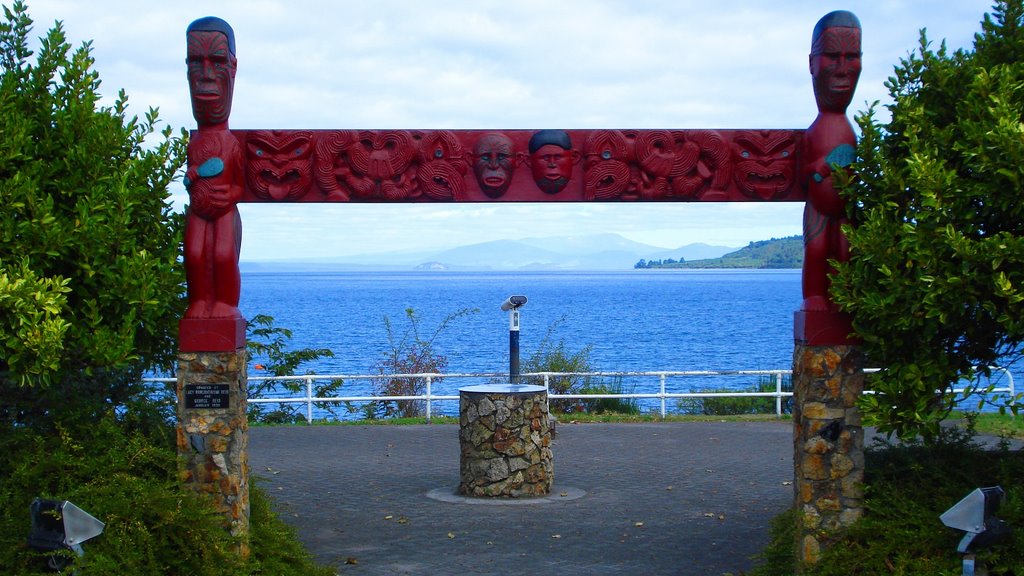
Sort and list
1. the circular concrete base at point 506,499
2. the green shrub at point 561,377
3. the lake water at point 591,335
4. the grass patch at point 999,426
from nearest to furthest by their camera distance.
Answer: the circular concrete base at point 506,499 < the grass patch at point 999,426 < the green shrub at point 561,377 < the lake water at point 591,335

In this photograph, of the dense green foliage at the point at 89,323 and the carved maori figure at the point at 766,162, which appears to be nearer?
the dense green foliage at the point at 89,323

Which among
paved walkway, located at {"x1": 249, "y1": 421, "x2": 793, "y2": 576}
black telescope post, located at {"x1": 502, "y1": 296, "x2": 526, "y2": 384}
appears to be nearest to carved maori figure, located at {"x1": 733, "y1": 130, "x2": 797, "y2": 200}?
paved walkway, located at {"x1": 249, "y1": 421, "x2": 793, "y2": 576}

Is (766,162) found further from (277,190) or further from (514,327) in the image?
(514,327)

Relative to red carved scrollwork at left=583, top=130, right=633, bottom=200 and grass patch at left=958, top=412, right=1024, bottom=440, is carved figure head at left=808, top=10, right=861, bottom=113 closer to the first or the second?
red carved scrollwork at left=583, top=130, right=633, bottom=200

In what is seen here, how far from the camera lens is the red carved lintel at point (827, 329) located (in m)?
7.16

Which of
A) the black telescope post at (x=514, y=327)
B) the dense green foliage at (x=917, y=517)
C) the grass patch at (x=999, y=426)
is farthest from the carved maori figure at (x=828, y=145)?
the grass patch at (x=999, y=426)

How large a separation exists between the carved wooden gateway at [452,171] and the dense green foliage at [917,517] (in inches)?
18.3

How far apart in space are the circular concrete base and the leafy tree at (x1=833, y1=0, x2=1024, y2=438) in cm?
455

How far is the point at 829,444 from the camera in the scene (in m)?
7.25

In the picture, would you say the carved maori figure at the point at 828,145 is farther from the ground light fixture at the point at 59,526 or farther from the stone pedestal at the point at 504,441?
the ground light fixture at the point at 59,526

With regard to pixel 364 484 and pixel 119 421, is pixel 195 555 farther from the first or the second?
pixel 364 484

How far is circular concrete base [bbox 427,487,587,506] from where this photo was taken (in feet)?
34.9

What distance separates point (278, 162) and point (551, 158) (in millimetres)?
2034

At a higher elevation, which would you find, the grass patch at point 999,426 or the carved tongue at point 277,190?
the carved tongue at point 277,190
